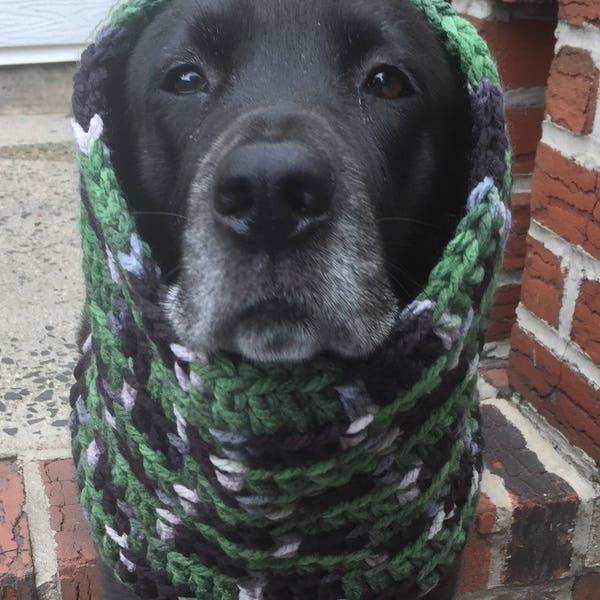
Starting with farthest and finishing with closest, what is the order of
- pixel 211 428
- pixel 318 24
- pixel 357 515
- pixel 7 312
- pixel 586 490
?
pixel 7 312 < pixel 586 490 < pixel 318 24 < pixel 357 515 < pixel 211 428

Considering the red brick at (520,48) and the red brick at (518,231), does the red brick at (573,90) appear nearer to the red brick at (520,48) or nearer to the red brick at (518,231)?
the red brick at (520,48)

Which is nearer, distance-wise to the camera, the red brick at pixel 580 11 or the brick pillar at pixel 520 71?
the red brick at pixel 580 11

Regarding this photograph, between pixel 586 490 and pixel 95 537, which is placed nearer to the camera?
pixel 95 537

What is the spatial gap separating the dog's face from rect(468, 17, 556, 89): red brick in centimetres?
46

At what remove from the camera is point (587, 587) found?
1.72 metres

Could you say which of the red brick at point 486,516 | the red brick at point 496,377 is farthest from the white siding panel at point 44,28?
the red brick at point 486,516

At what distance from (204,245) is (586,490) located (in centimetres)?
101

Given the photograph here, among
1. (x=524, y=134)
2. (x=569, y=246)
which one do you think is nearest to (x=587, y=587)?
(x=569, y=246)

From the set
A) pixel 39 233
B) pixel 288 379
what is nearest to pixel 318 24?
pixel 288 379

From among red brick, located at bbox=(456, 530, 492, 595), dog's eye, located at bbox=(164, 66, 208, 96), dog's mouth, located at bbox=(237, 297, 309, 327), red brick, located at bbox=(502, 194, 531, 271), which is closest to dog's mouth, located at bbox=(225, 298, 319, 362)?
dog's mouth, located at bbox=(237, 297, 309, 327)

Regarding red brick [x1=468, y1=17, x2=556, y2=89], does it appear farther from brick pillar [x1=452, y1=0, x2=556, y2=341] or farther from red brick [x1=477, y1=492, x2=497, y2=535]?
red brick [x1=477, y1=492, x2=497, y2=535]

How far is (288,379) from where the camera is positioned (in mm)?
1009

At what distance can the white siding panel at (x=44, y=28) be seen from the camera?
12.3 ft

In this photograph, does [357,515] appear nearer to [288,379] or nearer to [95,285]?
[288,379]
